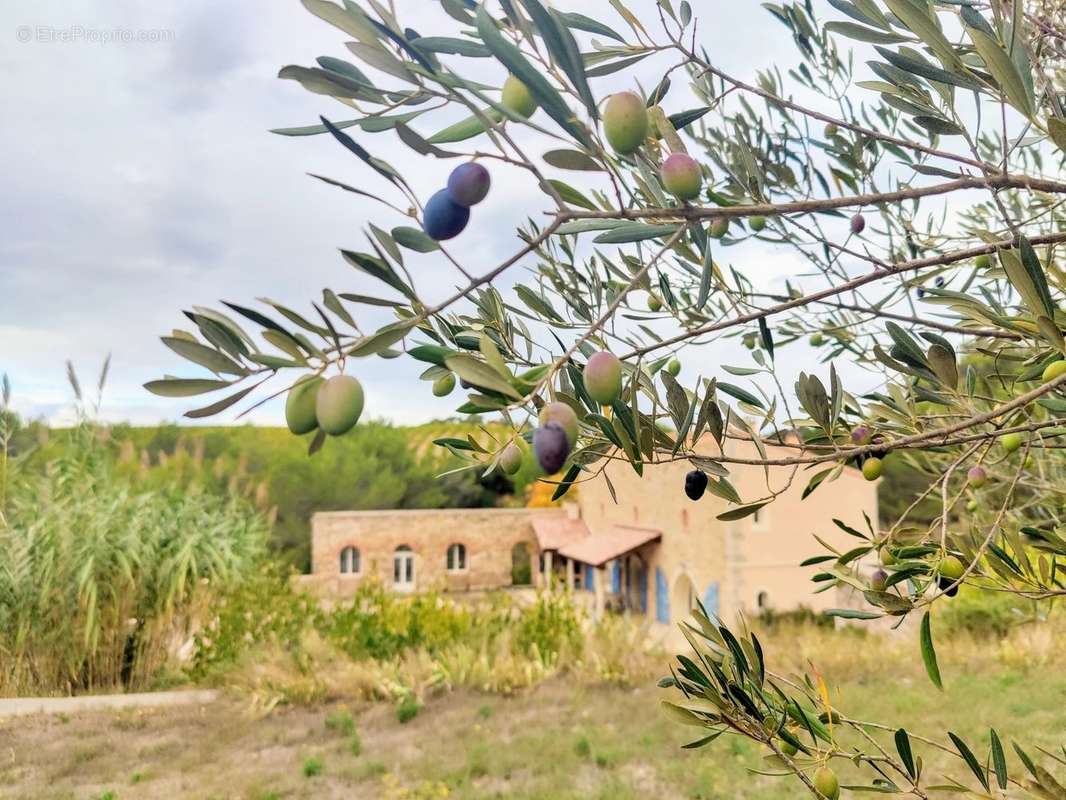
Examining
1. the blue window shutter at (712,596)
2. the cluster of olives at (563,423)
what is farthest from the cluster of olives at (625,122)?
the blue window shutter at (712,596)

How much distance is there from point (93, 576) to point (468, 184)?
706 centimetres

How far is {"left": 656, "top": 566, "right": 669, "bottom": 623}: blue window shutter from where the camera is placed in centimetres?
1388

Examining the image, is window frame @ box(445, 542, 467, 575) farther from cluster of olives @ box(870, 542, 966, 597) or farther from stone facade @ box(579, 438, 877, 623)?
cluster of olives @ box(870, 542, 966, 597)

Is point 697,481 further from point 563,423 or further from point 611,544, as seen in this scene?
point 611,544

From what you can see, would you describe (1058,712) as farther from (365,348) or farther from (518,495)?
(518,495)

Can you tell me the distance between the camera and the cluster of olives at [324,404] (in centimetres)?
58

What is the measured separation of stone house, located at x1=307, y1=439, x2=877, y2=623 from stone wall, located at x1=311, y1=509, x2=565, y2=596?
0.08ft

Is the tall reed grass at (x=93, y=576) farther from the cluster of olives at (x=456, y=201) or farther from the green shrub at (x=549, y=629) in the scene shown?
the cluster of olives at (x=456, y=201)

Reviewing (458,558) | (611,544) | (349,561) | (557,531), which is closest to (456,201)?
(611,544)

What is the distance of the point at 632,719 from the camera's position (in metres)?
5.71

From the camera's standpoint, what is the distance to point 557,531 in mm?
18516

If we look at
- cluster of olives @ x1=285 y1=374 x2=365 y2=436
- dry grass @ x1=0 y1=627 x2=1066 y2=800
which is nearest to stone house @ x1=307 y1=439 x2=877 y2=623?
dry grass @ x1=0 y1=627 x2=1066 y2=800

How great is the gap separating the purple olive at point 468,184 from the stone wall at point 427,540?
54.4 feet

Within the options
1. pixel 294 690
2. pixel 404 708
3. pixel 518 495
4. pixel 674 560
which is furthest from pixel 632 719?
pixel 518 495
